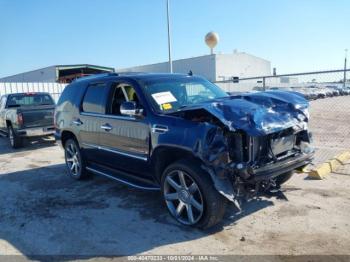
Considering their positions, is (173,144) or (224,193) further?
(173,144)

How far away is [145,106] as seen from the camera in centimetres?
484

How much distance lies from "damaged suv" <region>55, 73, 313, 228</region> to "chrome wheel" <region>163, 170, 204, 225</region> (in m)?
0.01

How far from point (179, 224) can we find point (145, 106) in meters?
1.64

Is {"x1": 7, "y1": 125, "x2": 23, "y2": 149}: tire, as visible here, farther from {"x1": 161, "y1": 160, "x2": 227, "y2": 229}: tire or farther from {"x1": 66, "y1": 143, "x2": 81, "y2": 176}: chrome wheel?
{"x1": 161, "y1": 160, "x2": 227, "y2": 229}: tire

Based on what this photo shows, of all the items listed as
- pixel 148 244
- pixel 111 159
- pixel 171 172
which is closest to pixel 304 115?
pixel 171 172

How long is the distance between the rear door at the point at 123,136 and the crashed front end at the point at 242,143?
95cm

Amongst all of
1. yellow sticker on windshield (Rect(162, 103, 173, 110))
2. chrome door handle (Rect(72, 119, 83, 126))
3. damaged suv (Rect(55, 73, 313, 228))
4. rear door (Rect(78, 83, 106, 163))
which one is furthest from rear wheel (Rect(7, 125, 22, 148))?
yellow sticker on windshield (Rect(162, 103, 173, 110))

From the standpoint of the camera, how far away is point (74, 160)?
693 cm

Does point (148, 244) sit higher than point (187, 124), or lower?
lower

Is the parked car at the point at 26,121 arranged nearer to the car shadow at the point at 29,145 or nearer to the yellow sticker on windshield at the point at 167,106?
the car shadow at the point at 29,145

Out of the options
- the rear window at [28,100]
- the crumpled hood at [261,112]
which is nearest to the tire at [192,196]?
the crumpled hood at [261,112]

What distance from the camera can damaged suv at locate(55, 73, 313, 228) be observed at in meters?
3.96

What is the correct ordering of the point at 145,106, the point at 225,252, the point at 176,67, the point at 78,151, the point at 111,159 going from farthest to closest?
the point at 176,67 < the point at 78,151 < the point at 111,159 < the point at 145,106 < the point at 225,252

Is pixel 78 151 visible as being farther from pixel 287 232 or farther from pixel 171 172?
pixel 287 232
